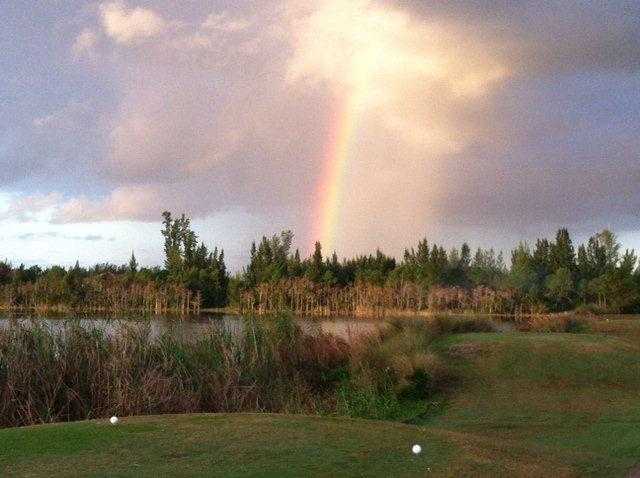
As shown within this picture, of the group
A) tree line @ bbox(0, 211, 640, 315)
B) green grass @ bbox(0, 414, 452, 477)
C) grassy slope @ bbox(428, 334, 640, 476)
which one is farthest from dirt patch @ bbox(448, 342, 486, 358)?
tree line @ bbox(0, 211, 640, 315)

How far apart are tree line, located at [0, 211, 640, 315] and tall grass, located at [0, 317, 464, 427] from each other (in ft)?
91.9

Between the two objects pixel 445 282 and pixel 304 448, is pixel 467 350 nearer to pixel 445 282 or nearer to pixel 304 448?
pixel 304 448

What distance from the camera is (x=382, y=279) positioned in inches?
3561

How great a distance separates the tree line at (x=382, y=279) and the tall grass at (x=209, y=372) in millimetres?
27998

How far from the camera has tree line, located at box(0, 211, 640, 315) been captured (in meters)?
72.3

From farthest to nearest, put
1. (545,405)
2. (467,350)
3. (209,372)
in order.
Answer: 1. (467,350)
2. (545,405)
3. (209,372)

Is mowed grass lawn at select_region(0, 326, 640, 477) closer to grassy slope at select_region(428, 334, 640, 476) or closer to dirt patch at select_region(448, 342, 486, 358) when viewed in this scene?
grassy slope at select_region(428, 334, 640, 476)

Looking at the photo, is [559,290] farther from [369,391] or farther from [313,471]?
[313,471]

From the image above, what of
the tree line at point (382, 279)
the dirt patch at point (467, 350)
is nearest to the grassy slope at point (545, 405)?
the dirt patch at point (467, 350)

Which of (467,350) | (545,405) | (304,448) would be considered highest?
(467,350)

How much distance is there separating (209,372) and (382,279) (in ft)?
239

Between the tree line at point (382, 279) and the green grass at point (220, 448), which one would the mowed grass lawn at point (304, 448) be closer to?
the green grass at point (220, 448)

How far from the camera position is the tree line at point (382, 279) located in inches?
2847

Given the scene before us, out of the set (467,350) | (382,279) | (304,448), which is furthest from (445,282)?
(304,448)
